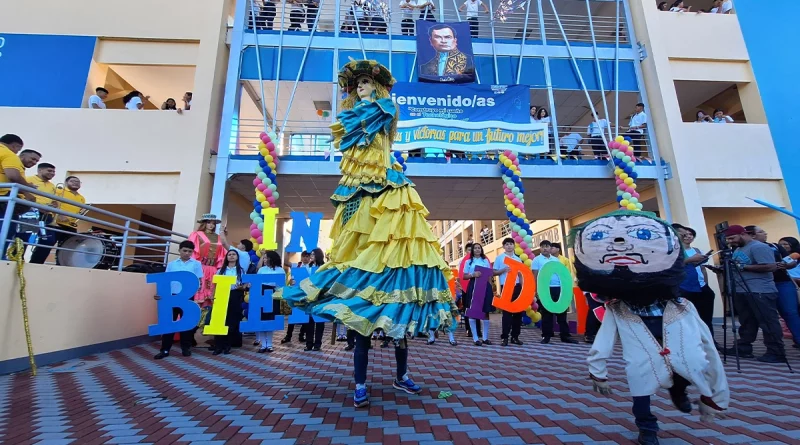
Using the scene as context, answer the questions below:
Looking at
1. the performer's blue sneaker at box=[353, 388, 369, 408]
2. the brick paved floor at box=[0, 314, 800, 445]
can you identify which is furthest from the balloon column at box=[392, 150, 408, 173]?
the performer's blue sneaker at box=[353, 388, 369, 408]

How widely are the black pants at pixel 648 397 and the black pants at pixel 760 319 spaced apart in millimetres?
3054

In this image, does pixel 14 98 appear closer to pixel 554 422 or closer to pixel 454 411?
pixel 454 411

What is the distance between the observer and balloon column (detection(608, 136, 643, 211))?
27.9 ft

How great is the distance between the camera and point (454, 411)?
243cm

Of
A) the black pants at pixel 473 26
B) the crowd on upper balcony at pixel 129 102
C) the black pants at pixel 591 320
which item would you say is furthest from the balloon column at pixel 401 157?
the crowd on upper balcony at pixel 129 102

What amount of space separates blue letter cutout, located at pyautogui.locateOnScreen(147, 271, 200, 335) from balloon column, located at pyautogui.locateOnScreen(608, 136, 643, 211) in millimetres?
8520

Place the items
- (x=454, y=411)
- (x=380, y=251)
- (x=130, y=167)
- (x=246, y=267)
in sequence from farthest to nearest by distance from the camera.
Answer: (x=130, y=167) → (x=246, y=267) → (x=380, y=251) → (x=454, y=411)

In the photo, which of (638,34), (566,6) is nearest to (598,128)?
(638,34)

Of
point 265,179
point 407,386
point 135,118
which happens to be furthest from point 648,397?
point 135,118

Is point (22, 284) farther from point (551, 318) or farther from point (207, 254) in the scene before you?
point (551, 318)

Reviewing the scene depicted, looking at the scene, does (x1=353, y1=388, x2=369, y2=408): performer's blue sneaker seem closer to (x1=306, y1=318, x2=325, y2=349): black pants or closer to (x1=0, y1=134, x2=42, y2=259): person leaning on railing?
(x1=306, y1=318, x2=325, y2=349): black pants

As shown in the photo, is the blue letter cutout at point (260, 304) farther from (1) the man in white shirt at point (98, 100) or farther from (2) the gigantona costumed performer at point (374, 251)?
(1) the man in white shirt at point (98, 100)

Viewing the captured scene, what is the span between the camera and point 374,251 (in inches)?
105

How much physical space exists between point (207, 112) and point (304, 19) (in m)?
3.83
